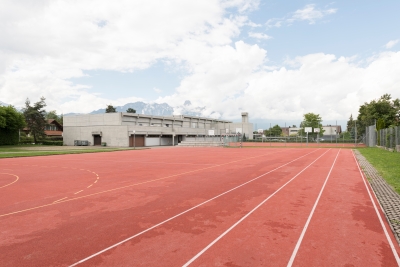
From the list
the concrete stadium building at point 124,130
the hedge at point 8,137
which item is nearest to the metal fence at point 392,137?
the concrete stadium building at point 124,130

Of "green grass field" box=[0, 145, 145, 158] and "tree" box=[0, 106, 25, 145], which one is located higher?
"tree" box=[0, 106, 25, 145]

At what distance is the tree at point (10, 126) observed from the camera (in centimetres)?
5638

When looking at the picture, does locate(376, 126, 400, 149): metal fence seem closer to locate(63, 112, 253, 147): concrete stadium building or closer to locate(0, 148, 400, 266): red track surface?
locate(0, 148, 400, 266): red track surface

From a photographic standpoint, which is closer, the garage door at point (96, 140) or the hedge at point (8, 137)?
the hedge at point (8, 137)

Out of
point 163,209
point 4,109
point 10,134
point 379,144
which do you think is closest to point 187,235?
point 163,209

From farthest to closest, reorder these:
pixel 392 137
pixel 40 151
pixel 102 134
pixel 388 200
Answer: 1. pixel 102 134
2. pixel 40 151
3. pixel 392 137
4. pixel 388 200

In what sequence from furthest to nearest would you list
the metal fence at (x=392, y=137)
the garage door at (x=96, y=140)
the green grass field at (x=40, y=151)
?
the garage door at (x=96, y=140), the green grass field at (x=40, y=151), the metal fence at (x=392, y=137)

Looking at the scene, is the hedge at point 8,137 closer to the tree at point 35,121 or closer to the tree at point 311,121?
the tree at point 35,121

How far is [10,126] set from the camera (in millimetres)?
57531

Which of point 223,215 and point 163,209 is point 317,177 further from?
point 163,209

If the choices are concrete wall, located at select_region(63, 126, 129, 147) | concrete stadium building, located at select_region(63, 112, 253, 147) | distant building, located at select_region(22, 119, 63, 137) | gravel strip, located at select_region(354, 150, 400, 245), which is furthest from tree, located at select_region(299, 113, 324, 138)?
distant building, located at select_region(22, 119, 63, 137)

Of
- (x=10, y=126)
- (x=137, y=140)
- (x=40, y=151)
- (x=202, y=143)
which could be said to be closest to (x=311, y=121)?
(x=202, y=143)

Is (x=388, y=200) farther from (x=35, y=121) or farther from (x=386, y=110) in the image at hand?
(x=35, y=121)

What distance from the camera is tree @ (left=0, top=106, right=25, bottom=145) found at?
2219 inches
